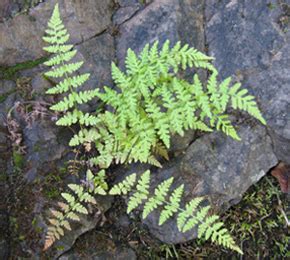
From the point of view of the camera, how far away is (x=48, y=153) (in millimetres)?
4871

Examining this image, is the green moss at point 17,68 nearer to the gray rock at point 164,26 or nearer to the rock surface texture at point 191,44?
the rock surface texture at point 191,44

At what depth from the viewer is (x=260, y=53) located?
497 cm

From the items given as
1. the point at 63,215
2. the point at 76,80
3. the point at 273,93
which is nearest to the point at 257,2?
the point at 273,93

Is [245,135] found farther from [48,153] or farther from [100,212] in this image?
[48,153]

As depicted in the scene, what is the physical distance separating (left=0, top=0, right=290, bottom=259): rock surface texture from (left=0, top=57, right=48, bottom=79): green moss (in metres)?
0.01

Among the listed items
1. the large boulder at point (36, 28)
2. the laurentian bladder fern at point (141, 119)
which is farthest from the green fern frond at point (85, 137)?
the large boulder at point (36, 28)

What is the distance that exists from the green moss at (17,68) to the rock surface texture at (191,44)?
12 mm

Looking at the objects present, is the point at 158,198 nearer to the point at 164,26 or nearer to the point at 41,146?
the point at 41,146

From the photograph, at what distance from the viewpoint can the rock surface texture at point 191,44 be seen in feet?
16.0

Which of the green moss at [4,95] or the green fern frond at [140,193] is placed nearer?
the green fern frond at [140,193]

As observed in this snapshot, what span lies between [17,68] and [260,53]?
9.54 ft

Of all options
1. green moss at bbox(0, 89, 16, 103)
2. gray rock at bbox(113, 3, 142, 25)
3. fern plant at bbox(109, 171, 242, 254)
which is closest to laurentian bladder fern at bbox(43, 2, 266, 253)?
fern plant at bbox(109, 171, 242, 254)

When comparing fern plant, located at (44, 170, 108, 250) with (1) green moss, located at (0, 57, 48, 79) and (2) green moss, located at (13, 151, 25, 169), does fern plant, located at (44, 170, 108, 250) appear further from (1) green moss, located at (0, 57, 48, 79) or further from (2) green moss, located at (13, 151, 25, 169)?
(1) green moss, located at (0, 57, 48, 79)

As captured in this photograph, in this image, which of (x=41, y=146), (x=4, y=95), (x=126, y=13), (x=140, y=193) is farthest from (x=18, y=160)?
(x=126, y=13)
